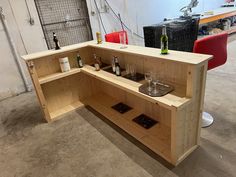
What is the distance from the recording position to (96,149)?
6.56 feet

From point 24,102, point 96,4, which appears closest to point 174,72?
point 24,102

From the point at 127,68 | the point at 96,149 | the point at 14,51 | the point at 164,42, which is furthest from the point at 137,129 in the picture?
the point at 14,51

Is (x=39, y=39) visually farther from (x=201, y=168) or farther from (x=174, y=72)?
(x=201, y=168)

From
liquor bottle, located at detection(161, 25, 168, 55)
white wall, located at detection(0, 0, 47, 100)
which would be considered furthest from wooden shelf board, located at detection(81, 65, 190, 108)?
white wall, located at detection(0, 0, 47, 100)

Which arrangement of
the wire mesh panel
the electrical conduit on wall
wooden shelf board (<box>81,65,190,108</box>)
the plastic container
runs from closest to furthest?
wooden shelf board (<box>81,65,190,108</box>)
the plastic container
the electrical conduit on wall
the wire mesh panel

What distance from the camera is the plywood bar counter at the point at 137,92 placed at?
1.50m

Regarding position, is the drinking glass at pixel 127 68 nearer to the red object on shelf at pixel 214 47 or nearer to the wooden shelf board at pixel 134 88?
the wooden shelf board at pixel 134 88

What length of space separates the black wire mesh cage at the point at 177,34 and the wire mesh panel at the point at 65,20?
1456 millimetres

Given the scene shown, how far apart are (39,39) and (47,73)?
139 cm

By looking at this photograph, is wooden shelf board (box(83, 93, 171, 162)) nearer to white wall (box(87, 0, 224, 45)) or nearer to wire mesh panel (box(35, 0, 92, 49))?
wire mesh panel (box(35, 0, 92, 49))

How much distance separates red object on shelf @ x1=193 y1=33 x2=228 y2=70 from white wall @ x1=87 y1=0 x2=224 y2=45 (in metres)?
2.99

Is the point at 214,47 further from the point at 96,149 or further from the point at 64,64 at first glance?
the point at 64,64

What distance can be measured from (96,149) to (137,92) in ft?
2.69

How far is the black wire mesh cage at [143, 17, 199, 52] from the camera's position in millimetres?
3617
